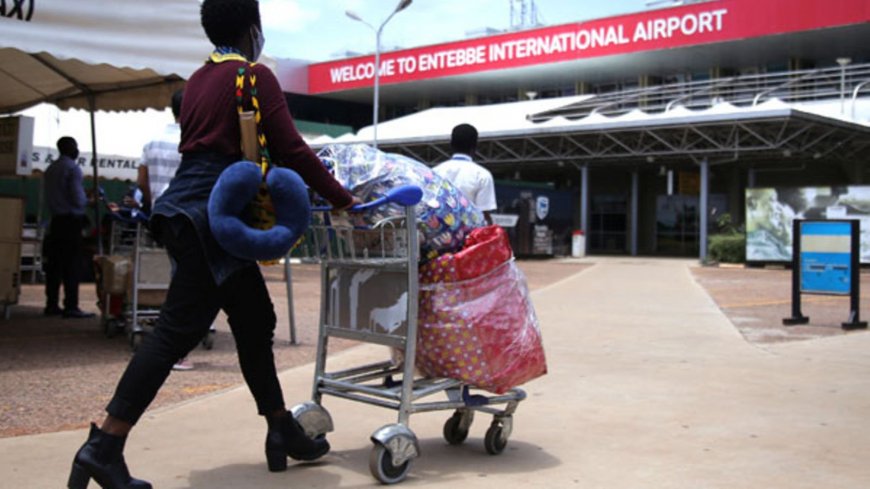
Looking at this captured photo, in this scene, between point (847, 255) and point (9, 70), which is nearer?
point (9, 70)

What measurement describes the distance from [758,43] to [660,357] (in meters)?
32.0

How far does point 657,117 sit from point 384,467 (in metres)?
26.9

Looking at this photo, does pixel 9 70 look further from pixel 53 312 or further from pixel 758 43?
pixel 758 43

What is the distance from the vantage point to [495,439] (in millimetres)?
4277

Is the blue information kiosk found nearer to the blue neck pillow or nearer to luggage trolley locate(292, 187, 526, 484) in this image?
luggage trolley locate(292, 187, 526, 484)

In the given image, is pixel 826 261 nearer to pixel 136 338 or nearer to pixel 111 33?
pixel 136 338

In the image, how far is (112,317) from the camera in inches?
309

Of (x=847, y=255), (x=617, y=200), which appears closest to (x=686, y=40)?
(x=617, y=200)

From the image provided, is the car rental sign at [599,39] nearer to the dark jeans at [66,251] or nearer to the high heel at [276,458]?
the dark jeans at [66,251]

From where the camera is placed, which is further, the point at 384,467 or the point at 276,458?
the point at 276,458

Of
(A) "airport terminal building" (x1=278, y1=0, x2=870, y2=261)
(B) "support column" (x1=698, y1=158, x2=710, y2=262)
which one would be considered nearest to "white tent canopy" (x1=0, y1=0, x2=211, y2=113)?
(A) "airport terminal building" (x1=278, y1=0, x2=870, y2=261)

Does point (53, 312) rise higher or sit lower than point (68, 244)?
lower

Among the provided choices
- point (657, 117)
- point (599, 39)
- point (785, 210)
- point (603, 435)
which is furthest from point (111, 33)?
point (599, 39)

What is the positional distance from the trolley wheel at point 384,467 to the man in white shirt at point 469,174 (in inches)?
82.7
